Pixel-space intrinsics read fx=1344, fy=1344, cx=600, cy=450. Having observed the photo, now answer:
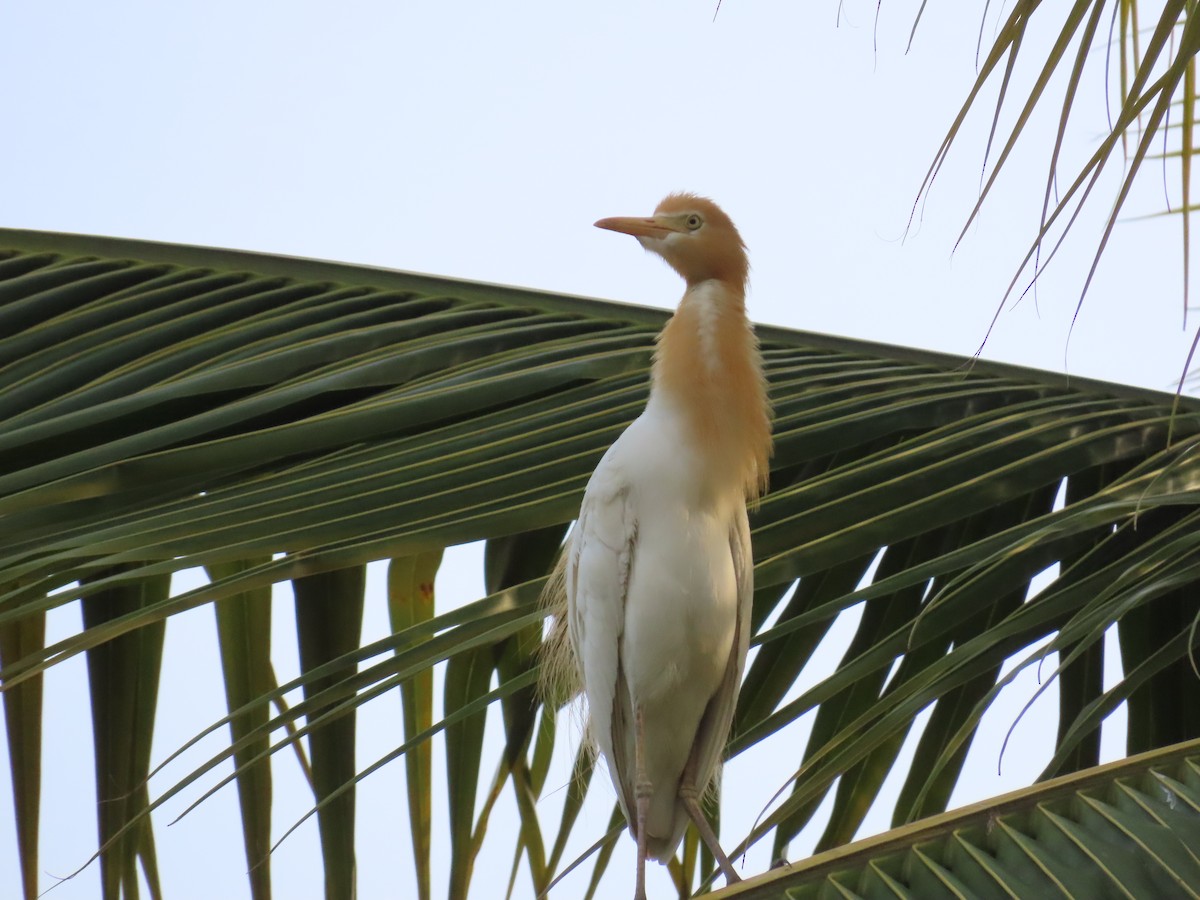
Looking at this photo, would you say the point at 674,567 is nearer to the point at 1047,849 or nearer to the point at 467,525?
the point at 467,525

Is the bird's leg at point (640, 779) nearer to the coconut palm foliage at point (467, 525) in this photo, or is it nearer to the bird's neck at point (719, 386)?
the coconut palm foliage at point (467, 525)

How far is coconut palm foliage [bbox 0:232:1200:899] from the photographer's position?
1.00 m

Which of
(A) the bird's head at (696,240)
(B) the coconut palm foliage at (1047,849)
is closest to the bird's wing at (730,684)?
(A) the bird's head at (696,240)

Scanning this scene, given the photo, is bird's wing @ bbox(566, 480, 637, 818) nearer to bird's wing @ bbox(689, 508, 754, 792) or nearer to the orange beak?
bird's wing @ bbox(689, 508, 754, 792)

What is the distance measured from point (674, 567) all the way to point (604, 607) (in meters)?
0.10

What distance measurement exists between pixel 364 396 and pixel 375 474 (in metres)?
0.31

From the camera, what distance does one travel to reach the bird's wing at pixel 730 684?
1435 millimetres

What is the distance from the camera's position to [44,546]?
1025 mm

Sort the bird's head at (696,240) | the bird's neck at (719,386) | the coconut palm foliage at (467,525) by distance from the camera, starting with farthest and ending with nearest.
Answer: the bird's head at (696,240) < the bird's neck at (719,386) < the coconut palm foliage at (467,525)

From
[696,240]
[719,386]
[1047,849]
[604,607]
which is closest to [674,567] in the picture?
[604,607]

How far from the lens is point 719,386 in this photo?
148cm

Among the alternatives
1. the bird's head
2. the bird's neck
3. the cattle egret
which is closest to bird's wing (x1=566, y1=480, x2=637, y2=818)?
the cattle egret

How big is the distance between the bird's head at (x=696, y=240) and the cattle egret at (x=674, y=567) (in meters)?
0.04

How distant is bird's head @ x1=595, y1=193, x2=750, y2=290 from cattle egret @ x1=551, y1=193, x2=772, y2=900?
40 mm
